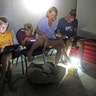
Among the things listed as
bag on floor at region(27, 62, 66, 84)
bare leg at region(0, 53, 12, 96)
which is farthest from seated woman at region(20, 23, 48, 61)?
bare leg at region(0, 53, 12, 96)

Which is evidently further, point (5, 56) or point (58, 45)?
point (58, 45)

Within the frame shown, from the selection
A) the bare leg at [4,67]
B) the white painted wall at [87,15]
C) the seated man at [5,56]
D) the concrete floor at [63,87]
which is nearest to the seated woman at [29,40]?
the seated man at [5,56]

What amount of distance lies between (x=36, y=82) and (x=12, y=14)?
1453 millimetres

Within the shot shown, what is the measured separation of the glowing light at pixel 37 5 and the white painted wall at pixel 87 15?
791 millimetres

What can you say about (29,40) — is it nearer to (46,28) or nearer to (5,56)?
(46,28)

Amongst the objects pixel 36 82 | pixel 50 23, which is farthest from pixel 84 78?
pixel 50 23

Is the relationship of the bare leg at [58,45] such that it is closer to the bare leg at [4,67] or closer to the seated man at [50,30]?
the seated man at [50,30]

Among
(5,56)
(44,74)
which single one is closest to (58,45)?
(44,74)

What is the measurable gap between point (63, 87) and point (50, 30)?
4.10ft

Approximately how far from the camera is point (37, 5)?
178 inches

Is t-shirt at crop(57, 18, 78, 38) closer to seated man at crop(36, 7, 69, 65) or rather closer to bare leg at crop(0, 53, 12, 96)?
seated man at crop(36, 7, 69, 65)

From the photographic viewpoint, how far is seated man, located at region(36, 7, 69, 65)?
400cm

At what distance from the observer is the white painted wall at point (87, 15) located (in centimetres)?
490

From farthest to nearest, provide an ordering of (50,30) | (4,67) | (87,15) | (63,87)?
(87,15) < (50,30) < (63,87) < (4,67)
